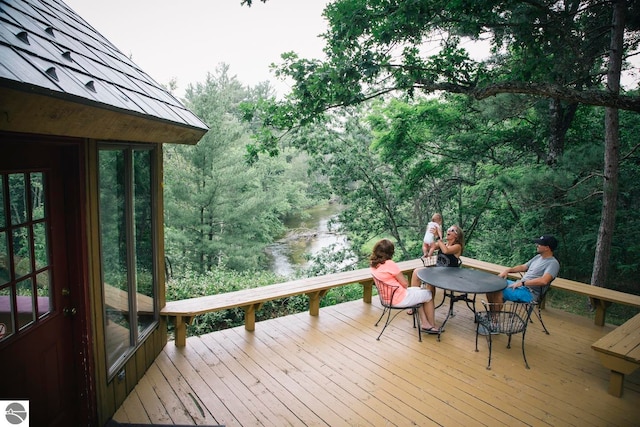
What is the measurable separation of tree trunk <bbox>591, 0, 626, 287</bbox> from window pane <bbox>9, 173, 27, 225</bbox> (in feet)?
20.3

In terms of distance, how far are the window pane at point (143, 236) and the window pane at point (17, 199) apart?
1.12 metres

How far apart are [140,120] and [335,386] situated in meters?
2.58

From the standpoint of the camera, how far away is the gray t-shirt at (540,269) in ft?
12.8

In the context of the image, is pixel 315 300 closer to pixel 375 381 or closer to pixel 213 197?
pixel 375 381

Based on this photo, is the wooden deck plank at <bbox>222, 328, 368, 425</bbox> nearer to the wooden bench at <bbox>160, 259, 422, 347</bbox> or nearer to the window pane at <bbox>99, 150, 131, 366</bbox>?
the wooden bench at <bbox>160, 259, 422, 347</bbox>

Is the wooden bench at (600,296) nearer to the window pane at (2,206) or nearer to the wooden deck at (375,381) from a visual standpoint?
the wooden deck at (375,381)

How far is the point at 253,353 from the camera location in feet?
12.6

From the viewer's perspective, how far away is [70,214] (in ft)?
7.99

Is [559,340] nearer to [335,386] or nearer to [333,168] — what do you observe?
[335,386]

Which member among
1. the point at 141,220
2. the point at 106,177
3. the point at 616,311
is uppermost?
the point at 106,177

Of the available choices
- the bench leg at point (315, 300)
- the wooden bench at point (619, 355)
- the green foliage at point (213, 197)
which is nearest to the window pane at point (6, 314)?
the bench leg at point (315, 300)

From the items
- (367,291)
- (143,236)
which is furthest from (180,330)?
(367,291)

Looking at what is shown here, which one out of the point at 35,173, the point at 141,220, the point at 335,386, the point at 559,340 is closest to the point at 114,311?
the point at 141,220

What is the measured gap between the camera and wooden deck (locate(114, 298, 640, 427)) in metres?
2.85
